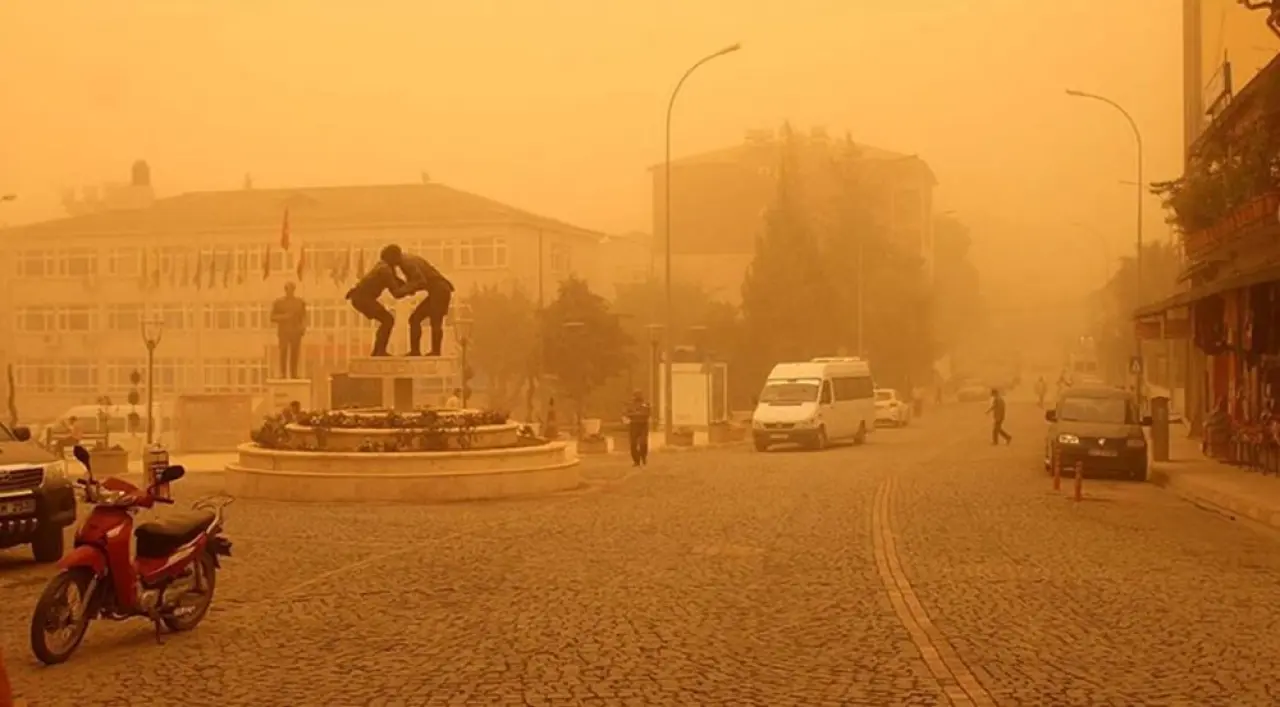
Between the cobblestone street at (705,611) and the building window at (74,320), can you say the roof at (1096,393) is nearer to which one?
the cobblestone street at (705,611)

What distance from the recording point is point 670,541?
55.9 ft

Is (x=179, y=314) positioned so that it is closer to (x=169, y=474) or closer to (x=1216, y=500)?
(x=1216, y=500)

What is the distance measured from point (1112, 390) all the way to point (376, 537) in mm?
18385

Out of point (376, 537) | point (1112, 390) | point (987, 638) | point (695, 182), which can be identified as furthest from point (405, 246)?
point (987, 638)

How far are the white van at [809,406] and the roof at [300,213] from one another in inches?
1306

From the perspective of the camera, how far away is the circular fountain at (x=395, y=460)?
2284cm

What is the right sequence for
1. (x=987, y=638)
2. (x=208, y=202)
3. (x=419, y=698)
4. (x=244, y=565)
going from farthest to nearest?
(x=208, y=202)
(x=244, y=565)
(x=987, y=638)
(x=419, y=698)

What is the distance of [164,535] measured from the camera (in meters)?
10.5

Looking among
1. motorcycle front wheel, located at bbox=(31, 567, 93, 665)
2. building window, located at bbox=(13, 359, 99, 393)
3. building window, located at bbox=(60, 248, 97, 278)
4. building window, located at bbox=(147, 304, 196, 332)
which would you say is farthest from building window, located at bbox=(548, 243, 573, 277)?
motorcycle front wheel, located at bbox=(31, 567, 93, 665)

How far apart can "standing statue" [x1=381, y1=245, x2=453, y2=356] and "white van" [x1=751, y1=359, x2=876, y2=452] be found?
1293cm

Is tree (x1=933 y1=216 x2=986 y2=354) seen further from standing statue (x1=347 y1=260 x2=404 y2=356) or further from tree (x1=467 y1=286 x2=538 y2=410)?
standing statue (x1=347 y1=260 x2=404 y2=356)

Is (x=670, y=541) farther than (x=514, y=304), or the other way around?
(x=514, y=304)

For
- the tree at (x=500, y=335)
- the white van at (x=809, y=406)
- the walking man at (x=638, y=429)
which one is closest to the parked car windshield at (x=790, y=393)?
the white van at (x=809, y=406)

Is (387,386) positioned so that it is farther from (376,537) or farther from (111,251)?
(111,251)
